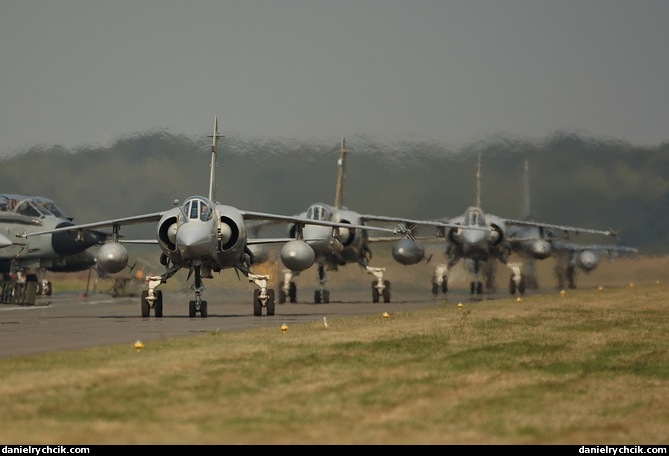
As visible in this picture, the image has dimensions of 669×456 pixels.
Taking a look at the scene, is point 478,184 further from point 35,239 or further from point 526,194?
point 35,239

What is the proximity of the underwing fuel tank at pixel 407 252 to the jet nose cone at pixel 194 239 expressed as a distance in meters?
15.7

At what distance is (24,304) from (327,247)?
34.0ft

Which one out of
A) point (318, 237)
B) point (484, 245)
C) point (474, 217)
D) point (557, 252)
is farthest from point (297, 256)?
point (557, 252)

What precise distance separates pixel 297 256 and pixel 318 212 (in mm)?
10001

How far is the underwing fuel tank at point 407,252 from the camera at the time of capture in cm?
4694

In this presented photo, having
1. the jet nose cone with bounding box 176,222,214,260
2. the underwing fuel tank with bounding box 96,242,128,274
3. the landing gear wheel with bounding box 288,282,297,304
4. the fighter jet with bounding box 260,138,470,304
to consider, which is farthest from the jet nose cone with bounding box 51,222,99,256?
the jet nose cone with bounding box 176,222,214,260

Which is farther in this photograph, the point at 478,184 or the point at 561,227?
the point at 561,227

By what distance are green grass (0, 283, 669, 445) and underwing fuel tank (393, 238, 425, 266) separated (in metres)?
22.7

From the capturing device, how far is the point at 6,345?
22.6 m

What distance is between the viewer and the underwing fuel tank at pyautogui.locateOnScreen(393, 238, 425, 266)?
154 feet

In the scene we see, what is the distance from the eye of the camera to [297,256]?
35.3 meters

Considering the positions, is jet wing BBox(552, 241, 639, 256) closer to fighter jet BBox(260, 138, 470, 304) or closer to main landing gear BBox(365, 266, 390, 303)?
fighter jet BBox(260, 138, 470, 304)

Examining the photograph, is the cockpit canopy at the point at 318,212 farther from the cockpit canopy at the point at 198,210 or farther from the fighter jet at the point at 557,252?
the cockpit canopy at the point at 198,210

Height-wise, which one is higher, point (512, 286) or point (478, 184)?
point (478, 184)
